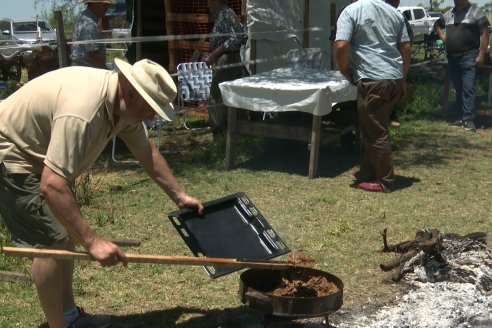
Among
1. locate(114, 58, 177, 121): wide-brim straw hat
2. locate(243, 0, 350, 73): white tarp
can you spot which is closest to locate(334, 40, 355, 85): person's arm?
locate(243, 0, 350, 73): white tarp

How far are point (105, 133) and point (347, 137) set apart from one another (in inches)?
229

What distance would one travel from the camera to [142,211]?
710 centimetres

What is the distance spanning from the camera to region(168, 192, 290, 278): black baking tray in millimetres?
4383

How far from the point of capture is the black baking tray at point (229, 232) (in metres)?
4.38

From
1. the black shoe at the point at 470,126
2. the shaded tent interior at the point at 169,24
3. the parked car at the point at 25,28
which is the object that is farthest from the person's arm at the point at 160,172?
the parked car at the point at 25,28

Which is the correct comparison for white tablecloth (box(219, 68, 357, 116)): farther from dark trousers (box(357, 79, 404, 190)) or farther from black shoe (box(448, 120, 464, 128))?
black shoe (box(448, 120, 464, 128))

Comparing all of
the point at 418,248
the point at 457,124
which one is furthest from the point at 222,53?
the point at 418,248

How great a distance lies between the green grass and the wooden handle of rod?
0.72 meters

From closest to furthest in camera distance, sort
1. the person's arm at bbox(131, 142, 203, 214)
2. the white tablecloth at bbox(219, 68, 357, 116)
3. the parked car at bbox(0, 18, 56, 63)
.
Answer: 1. the person's arm at bbox(131, 142, 203, 214)
2. the white tablecloth at bbox(219, 68, 357, 116)
3. the parked car at bbox(0, 18, 56, 63)

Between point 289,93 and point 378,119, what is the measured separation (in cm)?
98

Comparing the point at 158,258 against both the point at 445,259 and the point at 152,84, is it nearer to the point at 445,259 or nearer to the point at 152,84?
the point at 152,84

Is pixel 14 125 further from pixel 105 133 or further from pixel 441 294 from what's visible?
pixel 441 294

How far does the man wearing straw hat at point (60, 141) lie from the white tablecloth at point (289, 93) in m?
3.73

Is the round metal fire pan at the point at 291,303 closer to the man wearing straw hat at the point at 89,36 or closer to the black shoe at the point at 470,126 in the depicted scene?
the man wearing straw hat at the point at 89,36
